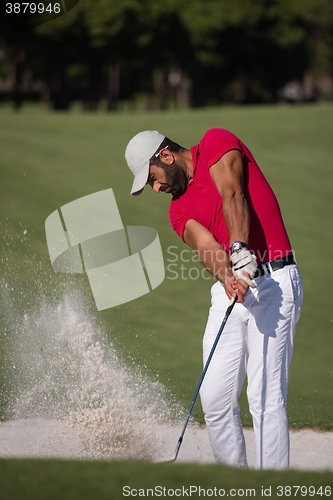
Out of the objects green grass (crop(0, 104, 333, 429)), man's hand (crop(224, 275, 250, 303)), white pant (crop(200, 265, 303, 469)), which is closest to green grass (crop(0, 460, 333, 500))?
white pant (crop(200, 265, 303, 469))

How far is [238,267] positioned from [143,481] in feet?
3.69

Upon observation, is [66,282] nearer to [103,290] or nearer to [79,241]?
[103,290]

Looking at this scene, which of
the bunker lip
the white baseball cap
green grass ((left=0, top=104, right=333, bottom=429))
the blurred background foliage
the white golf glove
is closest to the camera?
the white golf glove

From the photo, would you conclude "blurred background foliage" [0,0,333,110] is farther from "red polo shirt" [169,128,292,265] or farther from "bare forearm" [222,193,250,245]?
"bare forearm" [222,193,250,245]

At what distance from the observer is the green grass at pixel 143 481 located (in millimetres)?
2135

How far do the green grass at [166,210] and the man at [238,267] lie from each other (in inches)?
60.2

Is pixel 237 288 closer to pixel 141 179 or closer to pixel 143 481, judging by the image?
pixel 141 179

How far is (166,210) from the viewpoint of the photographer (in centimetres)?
1142

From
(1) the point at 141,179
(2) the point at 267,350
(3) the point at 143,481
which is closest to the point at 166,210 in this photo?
(1) the point at 141,179

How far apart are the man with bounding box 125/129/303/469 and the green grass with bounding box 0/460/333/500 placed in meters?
0.64

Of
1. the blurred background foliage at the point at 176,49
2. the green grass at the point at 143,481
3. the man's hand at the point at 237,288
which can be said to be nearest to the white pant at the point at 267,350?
the man's hand at the point at 237,288

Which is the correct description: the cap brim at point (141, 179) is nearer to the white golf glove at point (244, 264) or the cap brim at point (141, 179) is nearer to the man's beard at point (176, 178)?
the man's beard at point (176, 178)

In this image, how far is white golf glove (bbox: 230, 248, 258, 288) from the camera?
275cm

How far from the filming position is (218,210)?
9.86ft
